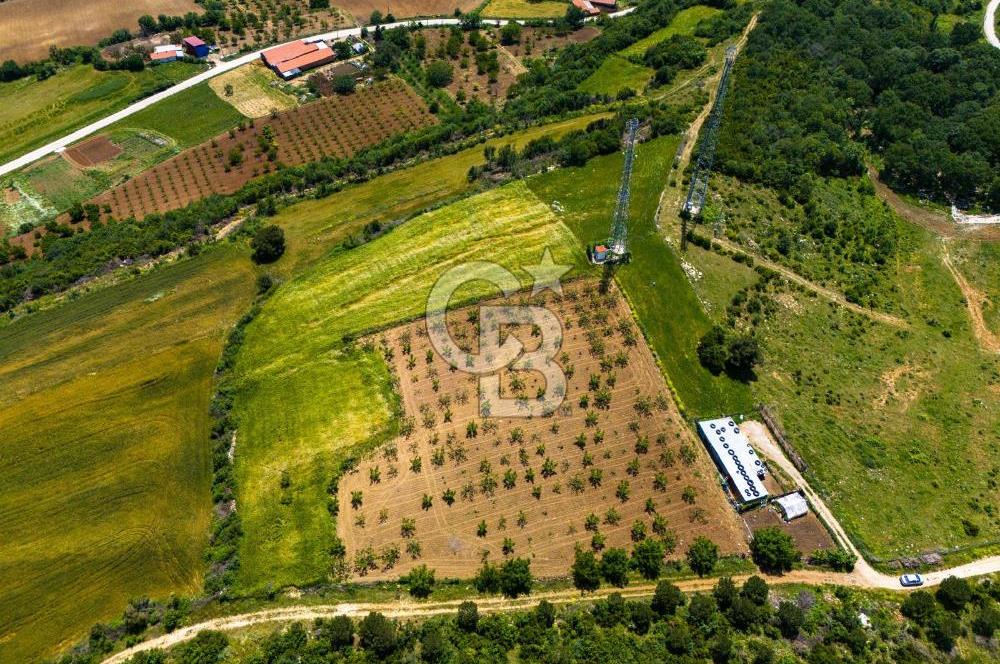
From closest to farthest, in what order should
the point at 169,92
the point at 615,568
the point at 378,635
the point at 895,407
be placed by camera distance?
the point at 378,635 → the point at 615,568 → the point at 895,407 → the point at 169,92

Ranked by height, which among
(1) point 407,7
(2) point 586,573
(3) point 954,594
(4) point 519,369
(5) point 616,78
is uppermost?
(1) point 407,7

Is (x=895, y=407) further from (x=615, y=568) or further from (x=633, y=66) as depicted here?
(x=633, y=66)

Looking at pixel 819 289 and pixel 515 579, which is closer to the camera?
pixel 515 579

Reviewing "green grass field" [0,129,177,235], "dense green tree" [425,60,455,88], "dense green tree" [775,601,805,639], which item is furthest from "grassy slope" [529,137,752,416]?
"green grass field" [0,129,177,235]

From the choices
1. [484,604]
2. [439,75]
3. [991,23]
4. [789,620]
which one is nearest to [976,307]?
[789,620]

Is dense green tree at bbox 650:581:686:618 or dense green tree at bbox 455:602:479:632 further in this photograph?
dense green tree at bbox 650:581:686:618

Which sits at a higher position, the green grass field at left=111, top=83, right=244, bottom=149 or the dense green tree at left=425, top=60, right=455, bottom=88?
the dense green tree at left=425, top=60, right=455, bottom=88

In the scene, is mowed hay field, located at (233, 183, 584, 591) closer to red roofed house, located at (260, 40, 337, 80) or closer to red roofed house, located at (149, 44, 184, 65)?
red roofed house, located at (260, 40, 337, 80)
